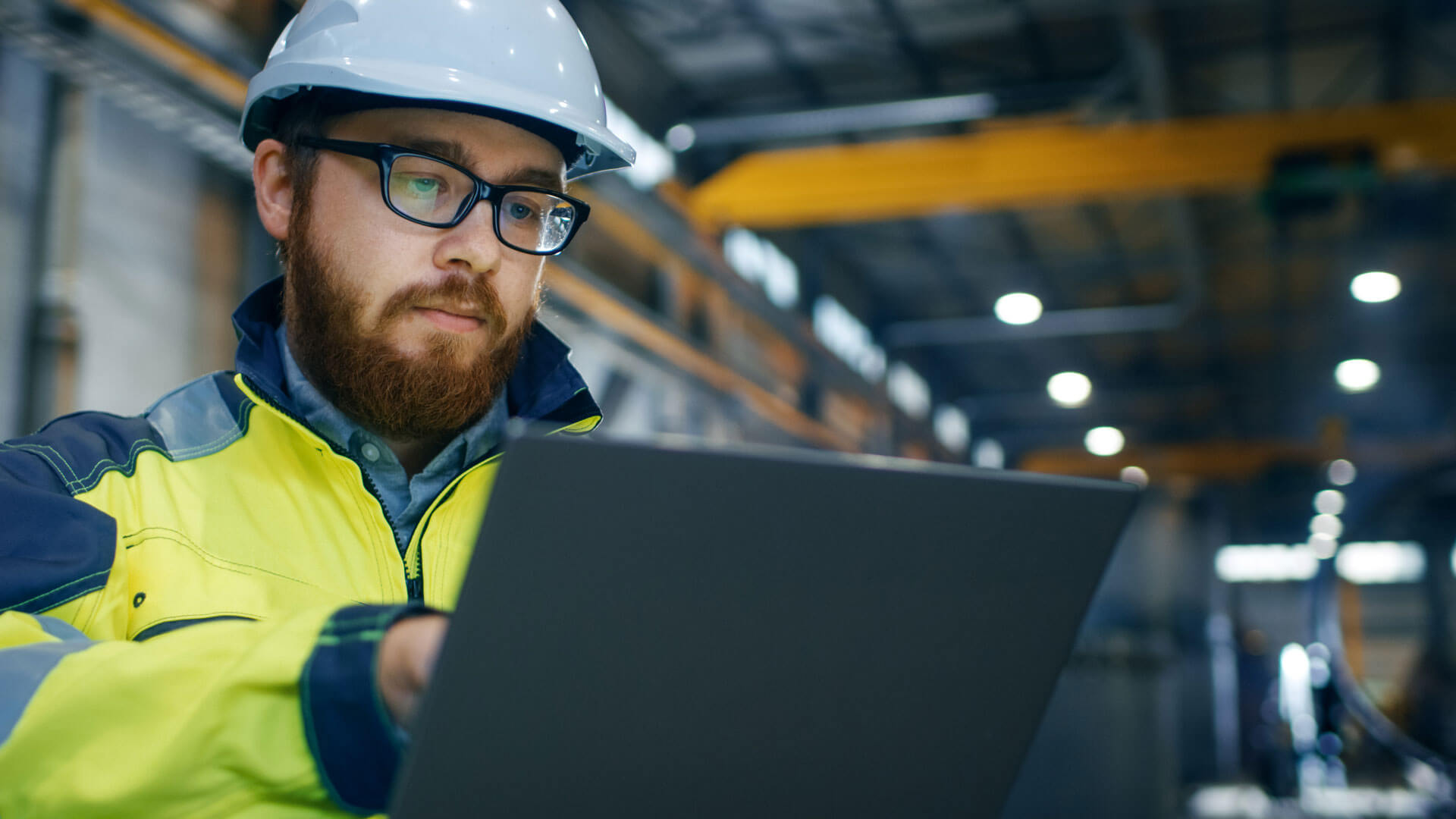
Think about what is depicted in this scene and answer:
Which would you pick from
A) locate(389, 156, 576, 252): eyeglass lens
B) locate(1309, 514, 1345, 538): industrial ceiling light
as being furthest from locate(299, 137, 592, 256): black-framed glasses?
locate(1309, 514, 1345, 538): industrial ceiling light

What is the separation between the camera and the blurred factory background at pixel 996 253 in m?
3.88

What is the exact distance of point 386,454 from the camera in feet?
4.29

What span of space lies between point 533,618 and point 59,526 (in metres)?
0.59

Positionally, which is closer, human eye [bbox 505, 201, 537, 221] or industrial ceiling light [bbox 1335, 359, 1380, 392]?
human eye [bbox 505, 201, 537, 221]

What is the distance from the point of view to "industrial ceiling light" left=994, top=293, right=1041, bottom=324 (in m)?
11.1

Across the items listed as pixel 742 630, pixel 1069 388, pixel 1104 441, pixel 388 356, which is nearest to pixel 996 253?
pixel 1069 388

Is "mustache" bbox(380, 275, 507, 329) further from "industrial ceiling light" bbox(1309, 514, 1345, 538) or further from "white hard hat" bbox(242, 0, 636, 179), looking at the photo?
"industrial ceiling light" bbox(1309, 514, 1345, 538)

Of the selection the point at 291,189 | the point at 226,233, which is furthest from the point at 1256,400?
the point at 291,189

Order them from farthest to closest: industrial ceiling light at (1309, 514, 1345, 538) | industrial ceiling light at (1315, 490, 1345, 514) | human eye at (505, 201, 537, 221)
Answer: industrial ceiling light at (1315, 490, 1345, 514)
industrial ceiling light at (1309, 514, 1345, 538)
human eye at (505, 201, 537, 221)

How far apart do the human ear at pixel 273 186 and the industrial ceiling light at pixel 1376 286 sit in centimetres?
1134

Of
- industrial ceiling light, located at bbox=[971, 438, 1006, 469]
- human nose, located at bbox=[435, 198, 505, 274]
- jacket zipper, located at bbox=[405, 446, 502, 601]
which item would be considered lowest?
jacket zipper, located at bbox=[405, 446, 502, 601]

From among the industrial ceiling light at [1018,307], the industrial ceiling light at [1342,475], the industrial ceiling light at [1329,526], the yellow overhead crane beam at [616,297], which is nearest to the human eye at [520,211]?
the yellow overhead crane beam at [616,297]

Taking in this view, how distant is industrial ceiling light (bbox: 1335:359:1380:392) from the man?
13.9 metres

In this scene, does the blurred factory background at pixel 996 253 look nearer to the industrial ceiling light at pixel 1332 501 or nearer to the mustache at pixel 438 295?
the industrial ceiling light at pixel 1332 501
